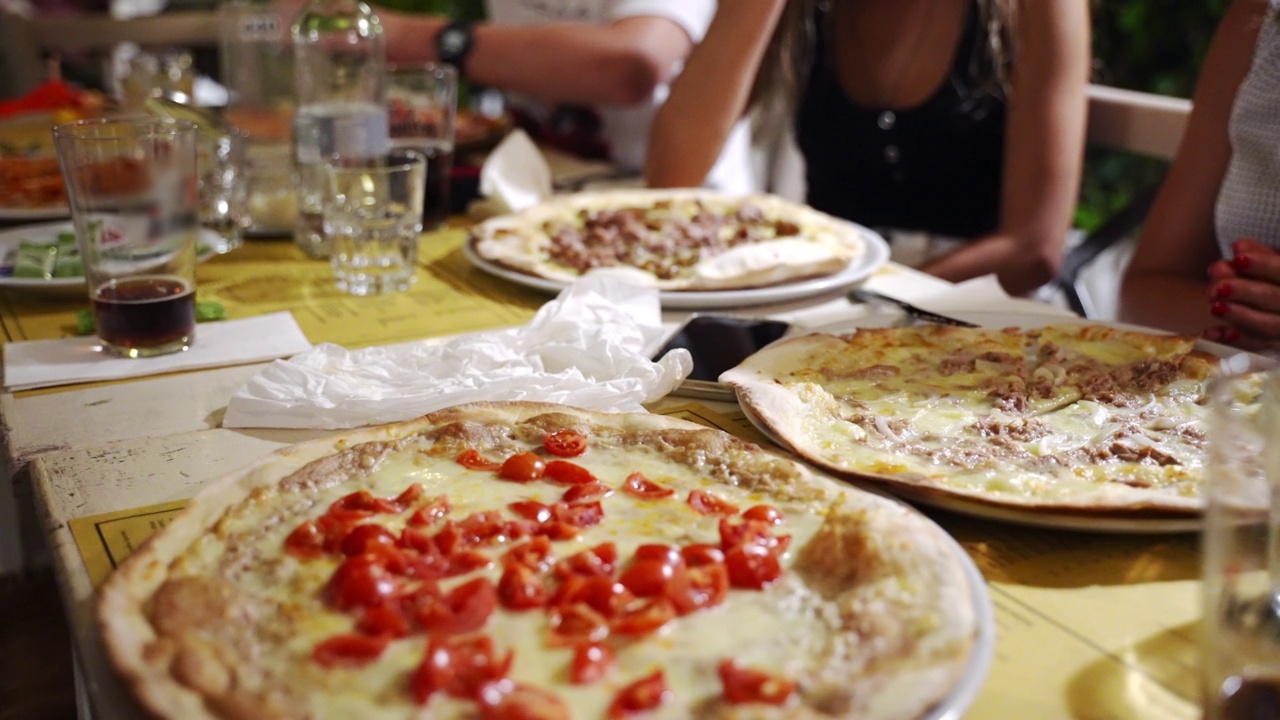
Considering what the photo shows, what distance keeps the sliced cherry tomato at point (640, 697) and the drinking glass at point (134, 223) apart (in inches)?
42.4

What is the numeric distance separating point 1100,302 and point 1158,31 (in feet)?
4.04

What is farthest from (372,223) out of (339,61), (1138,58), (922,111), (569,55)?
(1138,58)

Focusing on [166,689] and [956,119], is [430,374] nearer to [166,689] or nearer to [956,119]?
[166,689]

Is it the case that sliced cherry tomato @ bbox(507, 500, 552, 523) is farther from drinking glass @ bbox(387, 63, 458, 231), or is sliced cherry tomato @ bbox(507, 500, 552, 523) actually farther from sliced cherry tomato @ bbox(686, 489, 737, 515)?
drinking glass @ bbox(387, 63, 458, 231)

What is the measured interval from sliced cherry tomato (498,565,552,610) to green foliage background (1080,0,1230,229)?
14.6 feet

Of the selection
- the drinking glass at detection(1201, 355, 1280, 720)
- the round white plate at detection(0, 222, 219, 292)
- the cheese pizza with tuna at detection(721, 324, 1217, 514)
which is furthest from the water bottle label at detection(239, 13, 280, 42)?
the drinking glass at detection(1201, 355, 1280, 720)

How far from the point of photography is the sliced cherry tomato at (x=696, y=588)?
0.90 meters

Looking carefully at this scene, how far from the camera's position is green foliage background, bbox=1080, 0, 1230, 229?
4934 mm

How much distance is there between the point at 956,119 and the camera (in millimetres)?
2906

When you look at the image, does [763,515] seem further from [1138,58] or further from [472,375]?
[1138,58]

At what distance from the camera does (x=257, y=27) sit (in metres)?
3.35

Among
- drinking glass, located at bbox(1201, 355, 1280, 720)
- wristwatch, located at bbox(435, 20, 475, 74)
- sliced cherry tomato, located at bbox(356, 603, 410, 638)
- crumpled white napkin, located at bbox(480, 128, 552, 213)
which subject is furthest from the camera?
wristwatch, located at bbox(435, 20, 475, 74)

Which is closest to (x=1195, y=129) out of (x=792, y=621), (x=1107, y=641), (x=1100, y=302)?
(x=1107, y=641)

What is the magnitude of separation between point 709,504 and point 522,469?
7.6 inches
